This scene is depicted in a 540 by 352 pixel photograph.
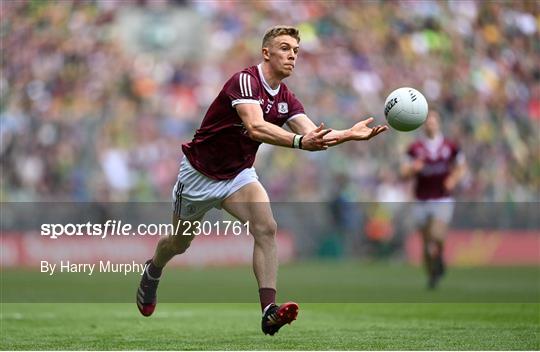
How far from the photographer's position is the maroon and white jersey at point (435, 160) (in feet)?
57.3

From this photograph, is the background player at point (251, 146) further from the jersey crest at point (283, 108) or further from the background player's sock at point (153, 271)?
the background player's sock at point (153, 271)

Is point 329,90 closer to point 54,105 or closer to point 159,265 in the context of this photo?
point 54,105

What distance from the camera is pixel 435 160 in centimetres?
1744

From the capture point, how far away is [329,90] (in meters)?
26.8

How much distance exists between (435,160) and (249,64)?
10.4m

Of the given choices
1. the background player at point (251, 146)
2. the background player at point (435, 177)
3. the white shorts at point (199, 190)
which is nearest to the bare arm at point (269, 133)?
the background player at point (251, 146)

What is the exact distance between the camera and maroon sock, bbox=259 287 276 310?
889 cm

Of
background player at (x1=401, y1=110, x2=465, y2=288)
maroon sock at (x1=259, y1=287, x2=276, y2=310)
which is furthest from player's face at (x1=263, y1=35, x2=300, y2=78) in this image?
background player at (x1=401, y1=110, x2=465, y2=288)

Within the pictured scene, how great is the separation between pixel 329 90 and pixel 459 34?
3.97m

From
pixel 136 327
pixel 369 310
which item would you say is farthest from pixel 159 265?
pixel 369 310

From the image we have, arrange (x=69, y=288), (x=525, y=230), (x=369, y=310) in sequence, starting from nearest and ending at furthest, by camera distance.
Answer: (x=369, y=310), (x=69, y=288), (x=525, y=230)

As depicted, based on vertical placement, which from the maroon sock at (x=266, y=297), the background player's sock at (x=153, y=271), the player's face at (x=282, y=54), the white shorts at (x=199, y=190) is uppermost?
Result: the player's face at (x=282, y=54)

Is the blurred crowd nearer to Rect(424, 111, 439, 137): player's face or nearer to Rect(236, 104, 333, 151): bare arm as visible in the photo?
Rect(424, 111, 439, 137): player's face

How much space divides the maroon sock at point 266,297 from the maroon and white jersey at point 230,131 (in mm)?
1186
